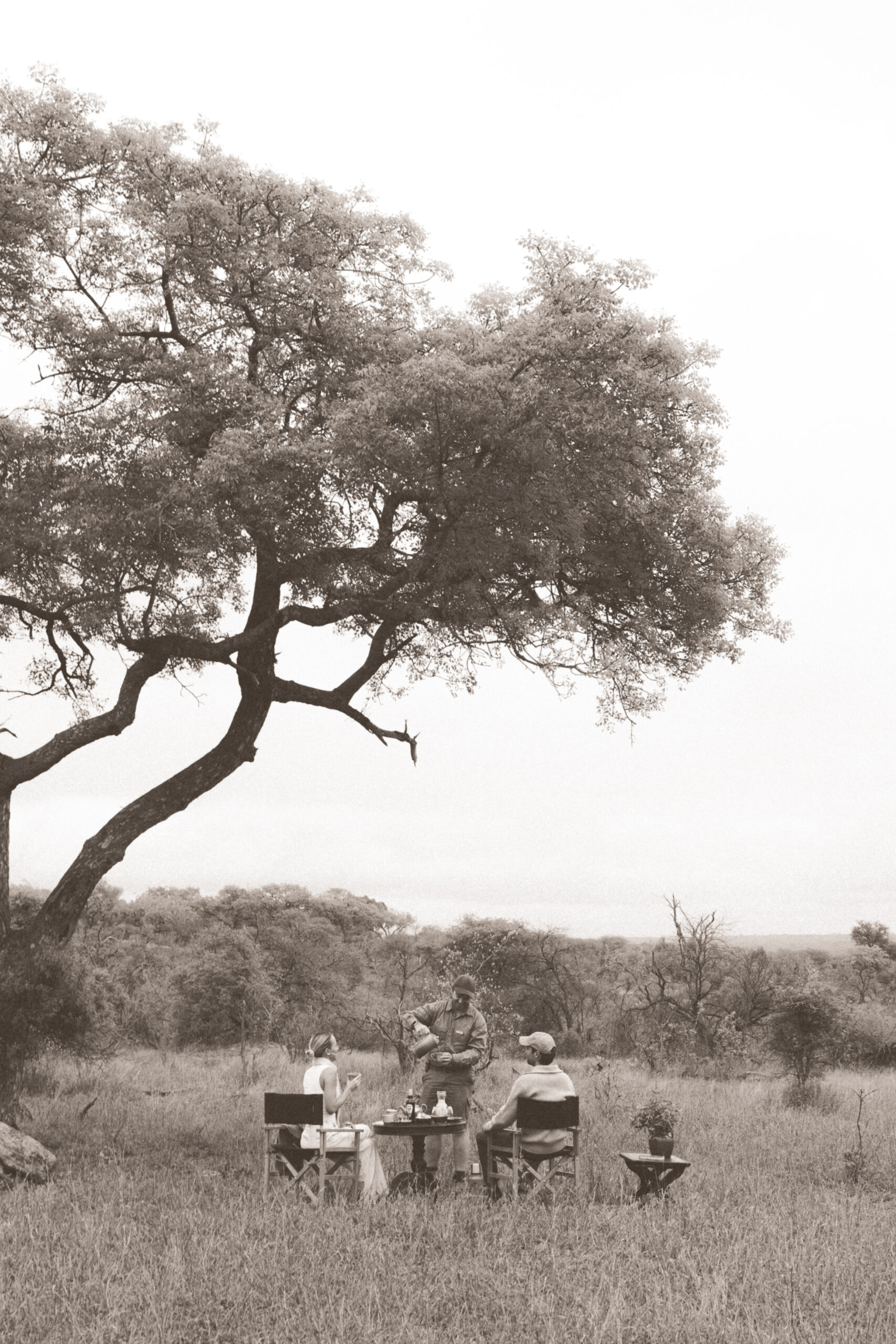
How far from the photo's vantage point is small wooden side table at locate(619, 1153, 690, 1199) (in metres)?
9.30

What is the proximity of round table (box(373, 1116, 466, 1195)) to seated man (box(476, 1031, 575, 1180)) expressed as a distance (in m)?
0.28

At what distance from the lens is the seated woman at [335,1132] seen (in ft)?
30.5

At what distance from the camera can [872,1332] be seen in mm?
5906

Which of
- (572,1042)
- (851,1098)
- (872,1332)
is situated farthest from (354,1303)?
(572,1042)

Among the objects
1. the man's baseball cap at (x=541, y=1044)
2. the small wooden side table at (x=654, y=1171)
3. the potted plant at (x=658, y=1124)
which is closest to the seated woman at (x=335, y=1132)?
the man's baseball cap at (x=541, y=1044)

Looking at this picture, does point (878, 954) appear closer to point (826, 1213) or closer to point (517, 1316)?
point (826, 1213)

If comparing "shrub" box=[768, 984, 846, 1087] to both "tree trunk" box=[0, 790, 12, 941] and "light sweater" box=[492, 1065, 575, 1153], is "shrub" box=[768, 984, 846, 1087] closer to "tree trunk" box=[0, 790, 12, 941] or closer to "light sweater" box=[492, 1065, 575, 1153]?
"light sweater" box=[492, 1065, 575, 1153]

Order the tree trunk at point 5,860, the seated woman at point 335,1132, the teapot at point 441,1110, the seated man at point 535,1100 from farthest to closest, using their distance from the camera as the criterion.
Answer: the tree trunk at point 5,860
the teapot at point 441,1110
the seated man at point 535,1100
the seated woman at point 335,1132

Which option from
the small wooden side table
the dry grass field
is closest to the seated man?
the dry grass field

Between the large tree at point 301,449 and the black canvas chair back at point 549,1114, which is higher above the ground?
the large tree at point 301,449

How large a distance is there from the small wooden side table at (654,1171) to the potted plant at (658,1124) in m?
0.06

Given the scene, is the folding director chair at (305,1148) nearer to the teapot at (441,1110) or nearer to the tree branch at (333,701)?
the teapot at (441,1110)

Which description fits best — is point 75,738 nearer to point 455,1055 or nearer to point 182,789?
point 182,789

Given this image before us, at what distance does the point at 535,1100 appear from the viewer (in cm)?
940
